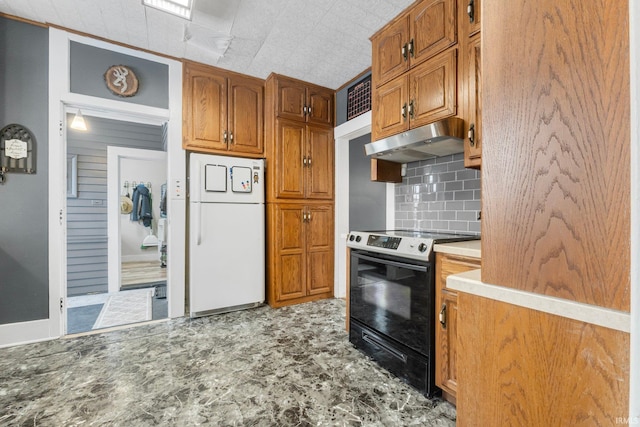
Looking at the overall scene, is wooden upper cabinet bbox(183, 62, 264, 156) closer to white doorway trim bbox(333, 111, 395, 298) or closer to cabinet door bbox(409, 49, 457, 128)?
white doorway trim bbox(333, 111, 395, 298)

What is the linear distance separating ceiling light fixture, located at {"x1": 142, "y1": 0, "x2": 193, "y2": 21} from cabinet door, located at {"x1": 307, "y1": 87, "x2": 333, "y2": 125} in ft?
4.96

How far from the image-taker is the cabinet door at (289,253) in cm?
315

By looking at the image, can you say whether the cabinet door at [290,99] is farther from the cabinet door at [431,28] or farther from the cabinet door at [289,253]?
the cabinet door at [431,28]

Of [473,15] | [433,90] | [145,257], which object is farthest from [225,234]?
[145,257]

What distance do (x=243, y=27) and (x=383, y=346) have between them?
2.74 m

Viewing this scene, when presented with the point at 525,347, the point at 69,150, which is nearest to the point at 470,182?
the point at 525,347

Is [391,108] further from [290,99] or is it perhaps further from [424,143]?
[290,99]

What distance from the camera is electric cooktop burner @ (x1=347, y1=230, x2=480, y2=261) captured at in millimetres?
1642

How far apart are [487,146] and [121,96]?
313 cm

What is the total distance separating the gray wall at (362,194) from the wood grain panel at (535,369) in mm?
3022

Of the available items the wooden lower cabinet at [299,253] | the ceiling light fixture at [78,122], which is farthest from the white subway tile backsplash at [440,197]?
the ceiling light fixture at [78,122]

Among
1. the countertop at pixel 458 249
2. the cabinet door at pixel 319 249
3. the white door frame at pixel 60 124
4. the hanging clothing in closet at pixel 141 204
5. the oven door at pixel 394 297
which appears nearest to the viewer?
the countertop at pixel 458 249

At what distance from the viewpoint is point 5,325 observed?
7.32 ft

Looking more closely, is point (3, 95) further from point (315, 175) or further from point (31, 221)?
point (315, 175)
